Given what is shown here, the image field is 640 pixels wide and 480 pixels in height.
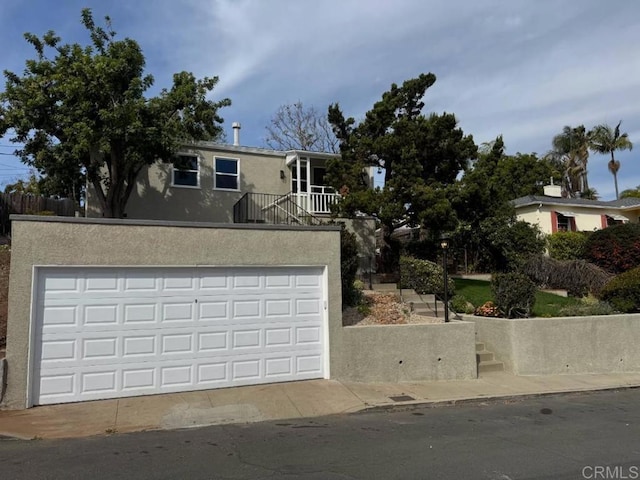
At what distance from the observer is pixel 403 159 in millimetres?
17516

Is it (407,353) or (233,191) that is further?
(233,191)

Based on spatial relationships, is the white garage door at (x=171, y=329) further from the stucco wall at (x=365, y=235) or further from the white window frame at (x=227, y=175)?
the white window frame at (x=227, y=175)

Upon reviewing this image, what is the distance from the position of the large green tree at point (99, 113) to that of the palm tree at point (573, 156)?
3458 centimetres

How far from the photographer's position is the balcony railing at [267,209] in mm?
19672

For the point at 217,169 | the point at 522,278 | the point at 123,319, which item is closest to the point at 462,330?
the point at 522,278

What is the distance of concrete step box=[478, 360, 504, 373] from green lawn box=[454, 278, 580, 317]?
96.1 inches

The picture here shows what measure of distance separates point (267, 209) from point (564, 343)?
478 inches

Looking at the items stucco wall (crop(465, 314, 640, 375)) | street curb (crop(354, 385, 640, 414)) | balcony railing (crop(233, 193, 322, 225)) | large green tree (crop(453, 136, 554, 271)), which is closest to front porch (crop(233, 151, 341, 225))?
balcony railing (crop(233, 193, 322, 225))

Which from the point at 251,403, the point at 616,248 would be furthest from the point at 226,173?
the point at 616,248

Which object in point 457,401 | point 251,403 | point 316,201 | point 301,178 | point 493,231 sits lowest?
point 457,401

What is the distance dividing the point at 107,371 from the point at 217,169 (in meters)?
12.6

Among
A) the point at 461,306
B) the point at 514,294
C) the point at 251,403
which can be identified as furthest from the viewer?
the point at 461,306

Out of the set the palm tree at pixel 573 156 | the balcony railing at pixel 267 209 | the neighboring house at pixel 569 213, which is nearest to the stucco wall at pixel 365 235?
the balcony railing at pixel 267 209

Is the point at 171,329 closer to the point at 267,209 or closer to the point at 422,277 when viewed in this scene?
the point at 422,277
